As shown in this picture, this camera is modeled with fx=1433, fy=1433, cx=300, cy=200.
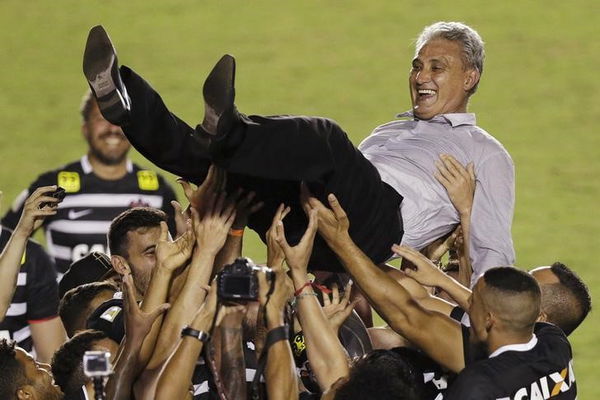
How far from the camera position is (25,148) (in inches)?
499

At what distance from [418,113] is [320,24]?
8.07 m

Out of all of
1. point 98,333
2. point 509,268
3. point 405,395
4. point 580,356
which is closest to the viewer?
point 405,395

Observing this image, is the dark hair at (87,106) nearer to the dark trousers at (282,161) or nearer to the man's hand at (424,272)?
the dark trousers at (282,161)

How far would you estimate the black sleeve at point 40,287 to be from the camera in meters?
7.71

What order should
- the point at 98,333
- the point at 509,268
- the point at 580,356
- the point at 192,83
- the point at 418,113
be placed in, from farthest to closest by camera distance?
the point at 192,83 < the point at 580,356 < the point at 418,113 < the point at 98,333 < the point at 509,268

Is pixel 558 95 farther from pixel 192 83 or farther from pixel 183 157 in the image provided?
pixel 183 157

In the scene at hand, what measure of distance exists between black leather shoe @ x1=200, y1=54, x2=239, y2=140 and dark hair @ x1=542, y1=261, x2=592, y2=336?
1556 mm

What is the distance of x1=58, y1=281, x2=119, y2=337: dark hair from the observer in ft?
20.9

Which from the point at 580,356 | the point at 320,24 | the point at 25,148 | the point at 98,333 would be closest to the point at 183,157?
the point at 98,333

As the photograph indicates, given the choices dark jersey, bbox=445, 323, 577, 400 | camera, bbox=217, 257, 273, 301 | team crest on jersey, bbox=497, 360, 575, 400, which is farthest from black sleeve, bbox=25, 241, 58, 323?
team crest on jersey, bbox=497, 360, 575, 400

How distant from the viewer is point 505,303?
5.13 metres

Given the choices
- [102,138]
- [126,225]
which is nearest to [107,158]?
[102,138]

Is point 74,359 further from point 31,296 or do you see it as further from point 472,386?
point 31,296

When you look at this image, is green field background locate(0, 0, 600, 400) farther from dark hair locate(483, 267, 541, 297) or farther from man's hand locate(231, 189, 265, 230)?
dark hair locate(483, 267, 541, 297)
